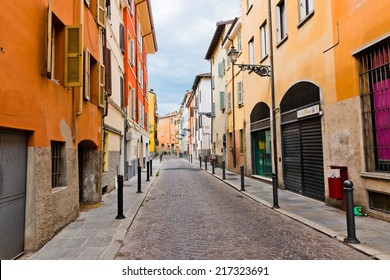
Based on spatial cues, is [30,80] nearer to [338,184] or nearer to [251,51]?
[338,184]

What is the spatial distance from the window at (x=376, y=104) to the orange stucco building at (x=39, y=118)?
6.67 meters

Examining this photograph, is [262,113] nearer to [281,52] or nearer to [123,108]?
[281,52]

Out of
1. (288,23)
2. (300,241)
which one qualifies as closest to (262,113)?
(288,23)

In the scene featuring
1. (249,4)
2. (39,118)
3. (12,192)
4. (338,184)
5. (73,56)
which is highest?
(249,4)

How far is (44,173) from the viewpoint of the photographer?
17.2 feet

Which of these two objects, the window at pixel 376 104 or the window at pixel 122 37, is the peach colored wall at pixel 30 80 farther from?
the window at pixel 122 37

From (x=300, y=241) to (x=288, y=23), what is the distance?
→ 879cm

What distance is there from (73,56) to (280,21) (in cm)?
923

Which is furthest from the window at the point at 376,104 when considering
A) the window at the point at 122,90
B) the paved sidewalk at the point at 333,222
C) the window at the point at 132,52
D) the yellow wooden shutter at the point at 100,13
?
the window at the point at 132,52

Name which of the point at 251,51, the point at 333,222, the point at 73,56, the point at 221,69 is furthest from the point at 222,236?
the point at 221,69

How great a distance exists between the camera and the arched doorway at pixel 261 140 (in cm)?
1387

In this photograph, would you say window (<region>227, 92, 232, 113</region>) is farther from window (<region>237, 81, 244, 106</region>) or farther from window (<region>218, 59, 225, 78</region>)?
window (<region>218, 59, 225, 78</region>)

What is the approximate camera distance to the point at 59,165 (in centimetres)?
643

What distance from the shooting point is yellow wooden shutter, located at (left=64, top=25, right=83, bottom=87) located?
6199 mm
